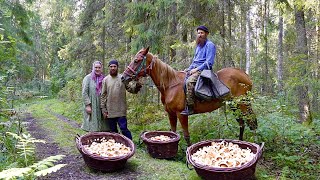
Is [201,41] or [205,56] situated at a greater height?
[201,41]

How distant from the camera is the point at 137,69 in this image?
5676 mm

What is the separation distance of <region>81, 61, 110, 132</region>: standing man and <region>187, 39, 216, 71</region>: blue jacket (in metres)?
1.94

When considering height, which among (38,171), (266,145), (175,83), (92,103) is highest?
(175,83)

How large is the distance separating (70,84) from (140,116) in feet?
41.1

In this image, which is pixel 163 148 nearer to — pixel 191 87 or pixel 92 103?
pixel 191 87

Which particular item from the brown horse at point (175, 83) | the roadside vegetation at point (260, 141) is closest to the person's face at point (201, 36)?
the brown horse at point (175, 83)

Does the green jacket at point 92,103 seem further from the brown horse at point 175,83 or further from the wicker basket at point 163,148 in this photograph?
the wicker basket at point 163,148

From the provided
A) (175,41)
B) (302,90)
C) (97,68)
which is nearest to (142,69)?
(97,68)

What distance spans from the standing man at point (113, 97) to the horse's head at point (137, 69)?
0.90 ft

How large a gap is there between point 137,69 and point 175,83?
0.79 m

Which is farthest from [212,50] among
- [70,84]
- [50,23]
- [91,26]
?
[50,23]

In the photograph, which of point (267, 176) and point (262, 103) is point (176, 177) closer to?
point (267, 176)

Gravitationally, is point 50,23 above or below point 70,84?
above

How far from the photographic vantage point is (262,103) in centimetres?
555
